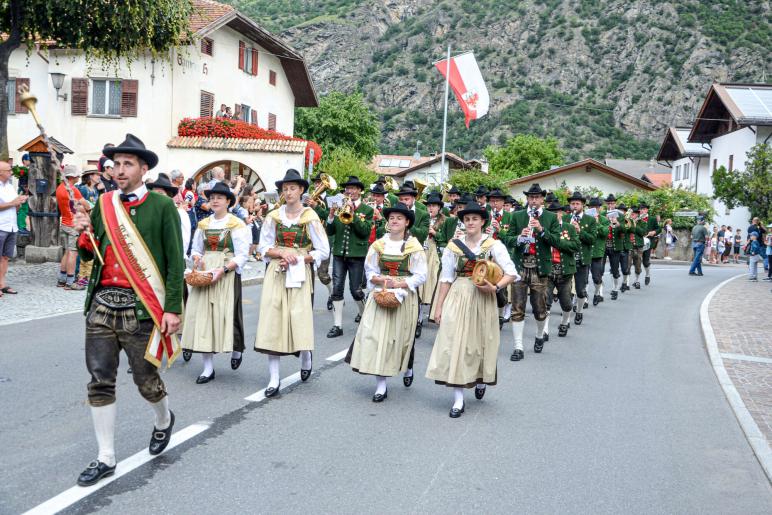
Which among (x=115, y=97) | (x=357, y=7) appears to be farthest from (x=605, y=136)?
(x=115, y=97)

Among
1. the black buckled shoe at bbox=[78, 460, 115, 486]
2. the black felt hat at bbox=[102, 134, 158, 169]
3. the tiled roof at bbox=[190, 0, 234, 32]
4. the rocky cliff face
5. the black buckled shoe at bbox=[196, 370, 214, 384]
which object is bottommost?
the black buckled shoe at bbox=[196, 370, 214, 384]

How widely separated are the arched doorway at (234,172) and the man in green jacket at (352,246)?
1912 centimetres

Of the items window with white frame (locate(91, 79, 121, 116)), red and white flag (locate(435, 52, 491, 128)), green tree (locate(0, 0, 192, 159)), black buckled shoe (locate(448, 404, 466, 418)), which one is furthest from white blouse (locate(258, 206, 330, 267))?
red and white flag (locate(435, 52, 491, 128))

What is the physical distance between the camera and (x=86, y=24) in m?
15.6

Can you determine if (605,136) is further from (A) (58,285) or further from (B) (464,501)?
(B) (464,501)

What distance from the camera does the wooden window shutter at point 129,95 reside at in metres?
29.8

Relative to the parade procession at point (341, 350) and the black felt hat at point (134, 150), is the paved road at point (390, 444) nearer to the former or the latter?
the parade procession at point (341, 350)

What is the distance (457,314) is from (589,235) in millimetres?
7258

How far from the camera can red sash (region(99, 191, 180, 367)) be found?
4922mm

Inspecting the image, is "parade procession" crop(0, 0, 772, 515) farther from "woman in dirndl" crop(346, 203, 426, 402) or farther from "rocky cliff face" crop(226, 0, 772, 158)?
"rocky cliff face" crop(226, 0, 772, 158)

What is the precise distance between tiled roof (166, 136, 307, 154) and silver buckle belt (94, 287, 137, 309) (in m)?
25.7

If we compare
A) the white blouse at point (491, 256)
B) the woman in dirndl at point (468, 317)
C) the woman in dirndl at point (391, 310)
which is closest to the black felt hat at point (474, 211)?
the woman in dirndl at point (468, 317)

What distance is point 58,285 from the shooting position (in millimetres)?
13805

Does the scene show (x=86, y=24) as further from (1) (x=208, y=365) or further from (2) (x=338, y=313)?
(1) (x=208, y=365)
